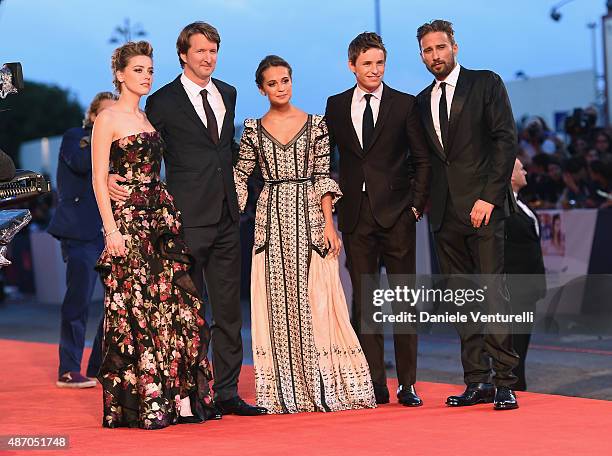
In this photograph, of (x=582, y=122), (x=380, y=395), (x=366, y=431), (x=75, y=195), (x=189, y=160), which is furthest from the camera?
(x=582, y=122)

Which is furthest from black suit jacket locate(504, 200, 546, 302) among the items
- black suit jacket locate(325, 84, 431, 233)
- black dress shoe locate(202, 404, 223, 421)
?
black dress shoe locate(202, 404, 223, 421)

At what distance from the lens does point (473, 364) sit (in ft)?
18.7

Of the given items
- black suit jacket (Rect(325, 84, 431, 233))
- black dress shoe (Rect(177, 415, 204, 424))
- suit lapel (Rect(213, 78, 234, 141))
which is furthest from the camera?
black suit jacket (Rect(325, 84, 431, 233))

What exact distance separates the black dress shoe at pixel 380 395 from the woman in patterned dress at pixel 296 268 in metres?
0.19

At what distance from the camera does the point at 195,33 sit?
553 cm

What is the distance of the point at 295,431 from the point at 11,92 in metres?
1.91

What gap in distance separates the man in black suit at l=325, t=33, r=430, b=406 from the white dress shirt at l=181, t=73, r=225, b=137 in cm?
60

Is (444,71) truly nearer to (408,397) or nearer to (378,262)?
(378,262)

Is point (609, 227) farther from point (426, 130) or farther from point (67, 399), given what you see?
point (67, 399)

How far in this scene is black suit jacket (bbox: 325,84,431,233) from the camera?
5715 mm

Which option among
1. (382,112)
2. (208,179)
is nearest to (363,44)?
(382,112)

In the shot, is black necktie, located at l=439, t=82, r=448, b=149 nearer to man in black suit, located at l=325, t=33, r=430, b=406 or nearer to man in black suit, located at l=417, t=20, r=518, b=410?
man in black suit, located at l=417, t=20, r=518, b=410

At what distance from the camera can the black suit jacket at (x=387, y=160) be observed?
5.71 meters

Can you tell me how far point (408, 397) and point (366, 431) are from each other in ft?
2.76
